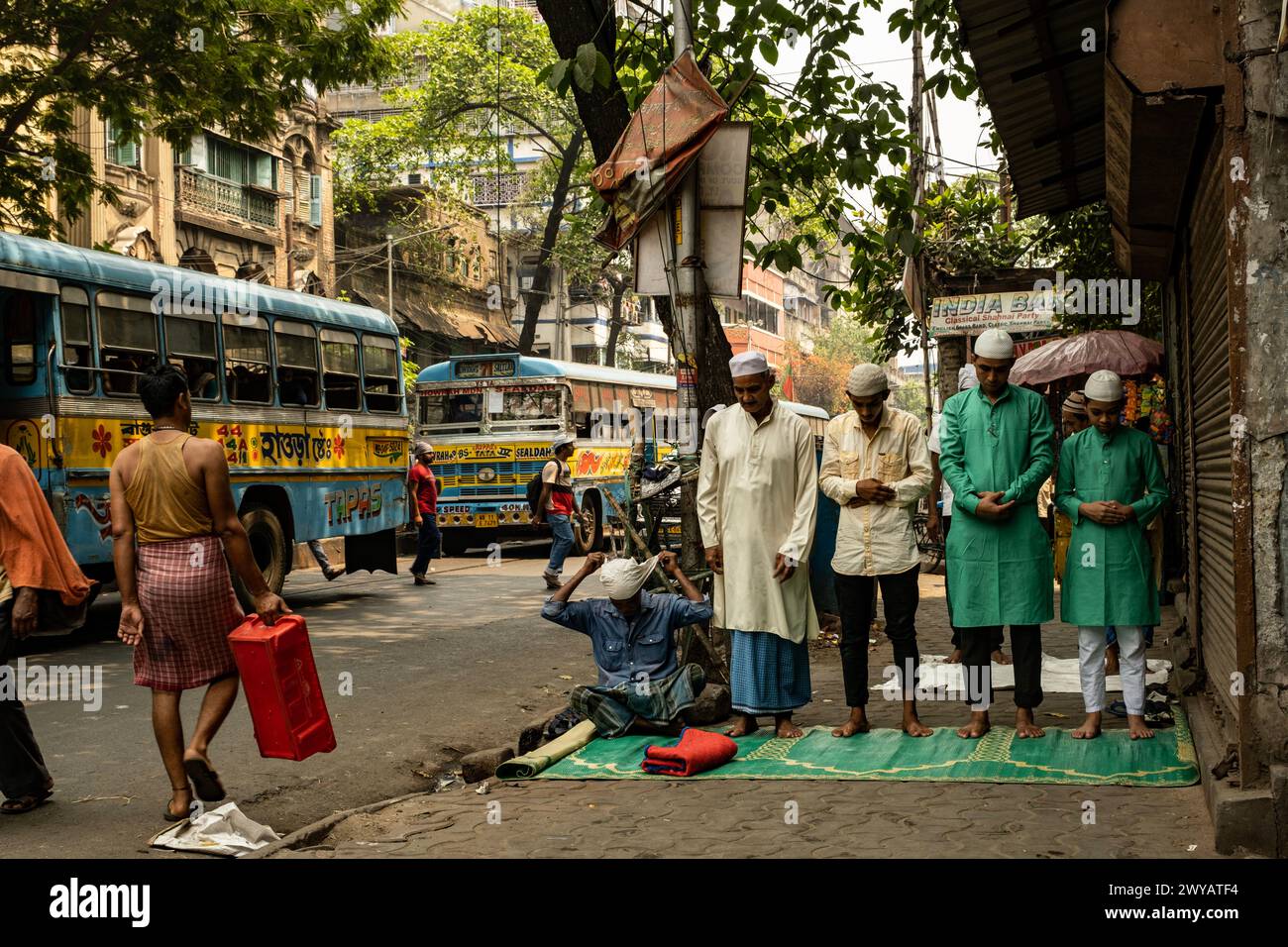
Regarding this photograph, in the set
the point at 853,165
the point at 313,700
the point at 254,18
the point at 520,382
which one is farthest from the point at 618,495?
the point at 313,700

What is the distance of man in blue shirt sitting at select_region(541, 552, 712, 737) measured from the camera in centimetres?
647

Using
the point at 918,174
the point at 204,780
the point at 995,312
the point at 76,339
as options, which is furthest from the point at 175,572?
the point at 918,174

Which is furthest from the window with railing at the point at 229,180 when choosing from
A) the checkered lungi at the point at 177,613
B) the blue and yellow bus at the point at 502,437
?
the checkered lungi at the point at 177,613

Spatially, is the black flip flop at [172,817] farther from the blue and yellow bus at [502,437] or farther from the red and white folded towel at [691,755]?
the blue and yellow bus at [502,437]

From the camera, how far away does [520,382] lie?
69.8 feet

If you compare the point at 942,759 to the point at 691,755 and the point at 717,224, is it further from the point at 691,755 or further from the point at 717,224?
the point at 717,224

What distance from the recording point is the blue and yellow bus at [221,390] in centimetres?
1047

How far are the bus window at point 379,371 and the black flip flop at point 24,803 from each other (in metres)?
9.74

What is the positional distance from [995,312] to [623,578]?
960 cm

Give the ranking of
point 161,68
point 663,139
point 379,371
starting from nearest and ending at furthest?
point 663,139, point 161,68, point 379,371

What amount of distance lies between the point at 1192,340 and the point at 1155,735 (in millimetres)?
2218

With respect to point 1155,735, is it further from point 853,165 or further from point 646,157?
point 853,165

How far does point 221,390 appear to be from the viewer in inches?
489

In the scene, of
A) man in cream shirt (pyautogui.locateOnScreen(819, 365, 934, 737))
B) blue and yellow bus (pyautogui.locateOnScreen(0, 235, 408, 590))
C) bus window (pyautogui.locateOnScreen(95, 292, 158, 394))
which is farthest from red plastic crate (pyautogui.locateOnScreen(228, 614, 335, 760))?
bus window (pyautogui.locateOnScreen(95, 292, 158, 394))
